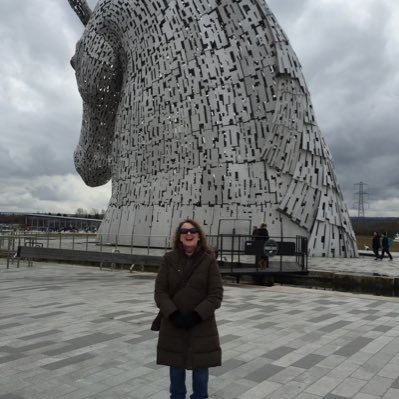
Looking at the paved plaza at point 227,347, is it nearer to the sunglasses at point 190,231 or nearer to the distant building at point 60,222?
the sunglasses at point 190,231

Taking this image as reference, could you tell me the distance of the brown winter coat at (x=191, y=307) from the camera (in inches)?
110

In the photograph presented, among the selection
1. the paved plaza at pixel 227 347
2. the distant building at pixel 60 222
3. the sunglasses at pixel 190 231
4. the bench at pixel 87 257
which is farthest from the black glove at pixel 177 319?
the distant building at pixel 60 222

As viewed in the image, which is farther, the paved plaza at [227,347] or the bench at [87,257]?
the bench at [87,257]

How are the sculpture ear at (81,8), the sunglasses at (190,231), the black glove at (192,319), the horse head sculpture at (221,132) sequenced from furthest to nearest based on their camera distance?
the sculpture ear at (81,8)
the horse head sculpture at (221,132)
the sunglasses at (190,231)
the black glove at (192,319)

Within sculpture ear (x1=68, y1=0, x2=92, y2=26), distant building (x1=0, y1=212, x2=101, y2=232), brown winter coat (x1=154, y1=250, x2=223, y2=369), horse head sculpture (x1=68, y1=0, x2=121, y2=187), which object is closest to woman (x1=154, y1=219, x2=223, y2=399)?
brown winter coat (x1=154, y1=250, x2=223, y2=369)

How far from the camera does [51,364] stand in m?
4.18

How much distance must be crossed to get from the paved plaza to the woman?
798 mm

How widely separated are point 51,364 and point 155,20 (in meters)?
18.9

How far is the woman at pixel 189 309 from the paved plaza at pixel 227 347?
2.62 ft

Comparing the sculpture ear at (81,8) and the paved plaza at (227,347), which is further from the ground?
the sculpture ear at (81,8)

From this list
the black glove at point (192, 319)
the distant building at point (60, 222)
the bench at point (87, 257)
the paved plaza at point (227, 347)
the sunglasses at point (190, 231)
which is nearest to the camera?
the black glove at point (192, 319)

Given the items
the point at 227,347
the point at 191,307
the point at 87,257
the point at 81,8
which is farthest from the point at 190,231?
the point at 81,8

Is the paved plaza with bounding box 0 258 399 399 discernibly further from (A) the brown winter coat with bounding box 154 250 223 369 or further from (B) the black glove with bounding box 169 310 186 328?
(B) the black glove with bounding box 169 310 186 328

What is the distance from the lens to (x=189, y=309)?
2.85m
